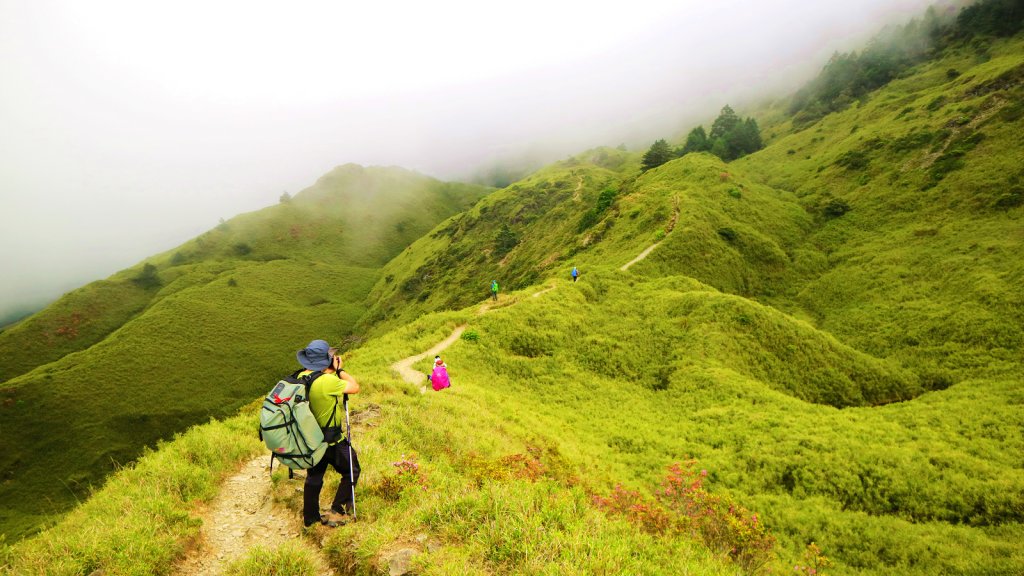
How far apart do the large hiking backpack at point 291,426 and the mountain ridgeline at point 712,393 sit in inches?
57.5

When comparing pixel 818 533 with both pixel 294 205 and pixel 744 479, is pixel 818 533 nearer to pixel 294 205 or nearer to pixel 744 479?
pixel 744 479

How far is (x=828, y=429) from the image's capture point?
15266 mm

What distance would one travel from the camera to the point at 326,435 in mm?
6141

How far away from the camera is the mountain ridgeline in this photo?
6.90 metres

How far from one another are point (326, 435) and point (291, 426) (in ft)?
2.20

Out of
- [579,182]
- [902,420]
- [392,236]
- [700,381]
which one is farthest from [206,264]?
[902,420]

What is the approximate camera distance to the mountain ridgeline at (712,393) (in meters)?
6.90

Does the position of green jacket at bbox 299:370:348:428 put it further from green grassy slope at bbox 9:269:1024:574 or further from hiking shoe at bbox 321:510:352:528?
green grassy slope at bbox 9:269:1024:574

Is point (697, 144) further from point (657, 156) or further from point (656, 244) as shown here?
point (656, 244)

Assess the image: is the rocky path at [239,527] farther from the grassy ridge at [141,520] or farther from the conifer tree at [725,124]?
the conifer tree at [725,124]

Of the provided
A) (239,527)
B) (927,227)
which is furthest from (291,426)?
(927,227)

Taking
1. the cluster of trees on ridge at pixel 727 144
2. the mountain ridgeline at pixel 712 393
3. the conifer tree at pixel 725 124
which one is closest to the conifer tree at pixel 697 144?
the cluster of trees on ridge at pixel 727 144

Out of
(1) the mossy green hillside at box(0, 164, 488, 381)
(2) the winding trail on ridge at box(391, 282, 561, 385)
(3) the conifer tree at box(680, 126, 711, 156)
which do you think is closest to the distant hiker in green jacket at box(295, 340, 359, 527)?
(2) the winding trail on ridge at box(391, 282, 561, 385)

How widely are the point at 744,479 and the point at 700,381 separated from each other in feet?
22.0
